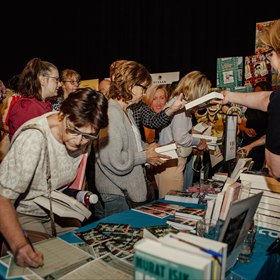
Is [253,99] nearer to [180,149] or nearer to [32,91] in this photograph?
[180,149]

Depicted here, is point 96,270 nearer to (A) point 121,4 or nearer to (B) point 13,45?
(A) point 121,4

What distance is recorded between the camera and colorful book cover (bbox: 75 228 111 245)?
1.07 m

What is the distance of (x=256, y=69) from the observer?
3230mm

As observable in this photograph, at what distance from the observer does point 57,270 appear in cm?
86

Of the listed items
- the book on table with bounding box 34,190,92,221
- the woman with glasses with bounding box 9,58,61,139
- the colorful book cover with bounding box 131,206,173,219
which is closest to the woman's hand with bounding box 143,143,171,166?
the colorful book cover with bounding box 131,206,173,219

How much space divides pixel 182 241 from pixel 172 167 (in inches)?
62.4

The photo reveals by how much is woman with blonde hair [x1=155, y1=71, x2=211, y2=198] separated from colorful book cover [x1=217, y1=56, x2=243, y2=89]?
1269 mm

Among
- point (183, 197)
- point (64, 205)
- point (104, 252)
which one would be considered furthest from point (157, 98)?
point (104, 252)

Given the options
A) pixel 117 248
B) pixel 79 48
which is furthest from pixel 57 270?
pixel 79 48

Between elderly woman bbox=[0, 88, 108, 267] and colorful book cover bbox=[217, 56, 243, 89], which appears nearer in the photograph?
elderly woman bbox=[0, 88, 108, 267]

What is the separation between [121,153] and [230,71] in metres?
2.50

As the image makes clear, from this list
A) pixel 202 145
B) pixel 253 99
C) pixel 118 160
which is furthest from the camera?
pixel 202 145

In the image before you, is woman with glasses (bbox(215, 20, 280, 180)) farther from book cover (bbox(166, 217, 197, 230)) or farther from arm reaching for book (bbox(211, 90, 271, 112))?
book cover (bbox(166, 217, 197, 230))

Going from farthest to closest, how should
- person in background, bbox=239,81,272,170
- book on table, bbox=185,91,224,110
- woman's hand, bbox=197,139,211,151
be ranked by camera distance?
person in background, bbox=239,81,272,170 < woman's hand, bbox=197,139,211,151 < book on table, bbox=185,91,224,110
